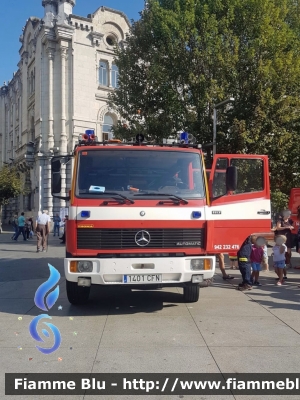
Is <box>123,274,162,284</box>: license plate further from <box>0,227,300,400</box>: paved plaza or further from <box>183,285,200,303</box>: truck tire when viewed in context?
<box>183,285,200,303</box>: truck tire

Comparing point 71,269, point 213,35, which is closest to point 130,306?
point 71,269

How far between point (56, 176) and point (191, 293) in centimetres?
316

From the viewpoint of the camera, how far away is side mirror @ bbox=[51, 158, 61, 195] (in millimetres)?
7922

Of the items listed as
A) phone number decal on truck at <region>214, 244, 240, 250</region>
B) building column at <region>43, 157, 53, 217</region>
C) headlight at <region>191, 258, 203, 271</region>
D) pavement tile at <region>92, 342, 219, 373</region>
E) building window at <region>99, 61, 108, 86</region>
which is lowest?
pavement tile at <region>92, 342, 219, 373</region>

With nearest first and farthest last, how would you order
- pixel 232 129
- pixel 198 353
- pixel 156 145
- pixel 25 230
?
pixel 198 353 < pixel 156 145 < pixel 232 129 < pixel 25 230

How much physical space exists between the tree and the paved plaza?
8.87 m

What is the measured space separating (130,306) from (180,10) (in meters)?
13.5

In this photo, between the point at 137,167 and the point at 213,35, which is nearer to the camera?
the point at 137,167

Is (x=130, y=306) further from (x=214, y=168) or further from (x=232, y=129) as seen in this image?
(x=232, y=129)

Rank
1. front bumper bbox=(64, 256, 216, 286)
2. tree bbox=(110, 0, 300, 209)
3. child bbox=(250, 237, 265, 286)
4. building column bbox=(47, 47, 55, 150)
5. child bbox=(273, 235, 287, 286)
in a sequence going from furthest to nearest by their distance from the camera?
1. building column bbox=(47, 47, 55, 150)
2. tree bbox=(110, 0, 300, 209)
3. child bbox=(250, 237, 265, 286)
4. child bbox=(273, 235, 287, 286)
5. front bumper bbox=(64, 256, 216, 286)

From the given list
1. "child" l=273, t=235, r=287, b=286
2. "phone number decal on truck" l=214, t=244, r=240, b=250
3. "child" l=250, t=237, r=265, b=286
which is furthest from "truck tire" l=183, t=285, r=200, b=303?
"child" l=273, t=235, r=287, b=286

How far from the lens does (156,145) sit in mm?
7715

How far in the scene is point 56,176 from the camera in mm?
7961

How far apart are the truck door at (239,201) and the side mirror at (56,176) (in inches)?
104
